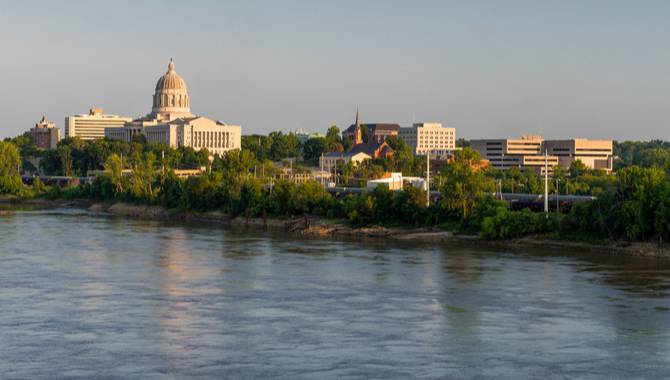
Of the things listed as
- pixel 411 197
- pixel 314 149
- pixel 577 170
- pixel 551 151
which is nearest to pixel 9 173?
pixel 314 149

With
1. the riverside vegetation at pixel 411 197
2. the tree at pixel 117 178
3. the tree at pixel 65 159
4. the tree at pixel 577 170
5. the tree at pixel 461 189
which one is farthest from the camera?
the tree at pixel 65 159

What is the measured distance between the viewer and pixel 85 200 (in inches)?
3878

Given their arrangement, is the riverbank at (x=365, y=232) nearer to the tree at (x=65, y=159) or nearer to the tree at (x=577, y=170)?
the tree at (x=65, y=159)

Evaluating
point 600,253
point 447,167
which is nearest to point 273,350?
point 600,253

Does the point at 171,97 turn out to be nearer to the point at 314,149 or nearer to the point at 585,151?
the point at 314,149

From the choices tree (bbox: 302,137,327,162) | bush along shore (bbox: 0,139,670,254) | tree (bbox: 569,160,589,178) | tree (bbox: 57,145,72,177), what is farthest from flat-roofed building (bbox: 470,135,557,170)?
tree (bbox: 57,145,72,177)

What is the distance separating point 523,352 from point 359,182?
81.2 m

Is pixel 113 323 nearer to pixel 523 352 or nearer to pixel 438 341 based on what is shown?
pixel 438 341

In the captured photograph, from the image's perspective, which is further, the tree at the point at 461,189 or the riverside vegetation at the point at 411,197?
the tree at the point at 461,189

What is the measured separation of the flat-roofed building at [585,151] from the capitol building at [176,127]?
4878 cm

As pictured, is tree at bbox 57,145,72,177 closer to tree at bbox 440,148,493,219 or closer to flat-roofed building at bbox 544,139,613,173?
flat-roofed building at bbox 544,139,613,173

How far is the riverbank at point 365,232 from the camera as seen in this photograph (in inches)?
1978

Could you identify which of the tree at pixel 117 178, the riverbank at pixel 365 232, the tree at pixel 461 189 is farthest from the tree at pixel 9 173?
the tree at pixel 461 189

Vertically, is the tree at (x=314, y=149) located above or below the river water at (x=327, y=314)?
above
